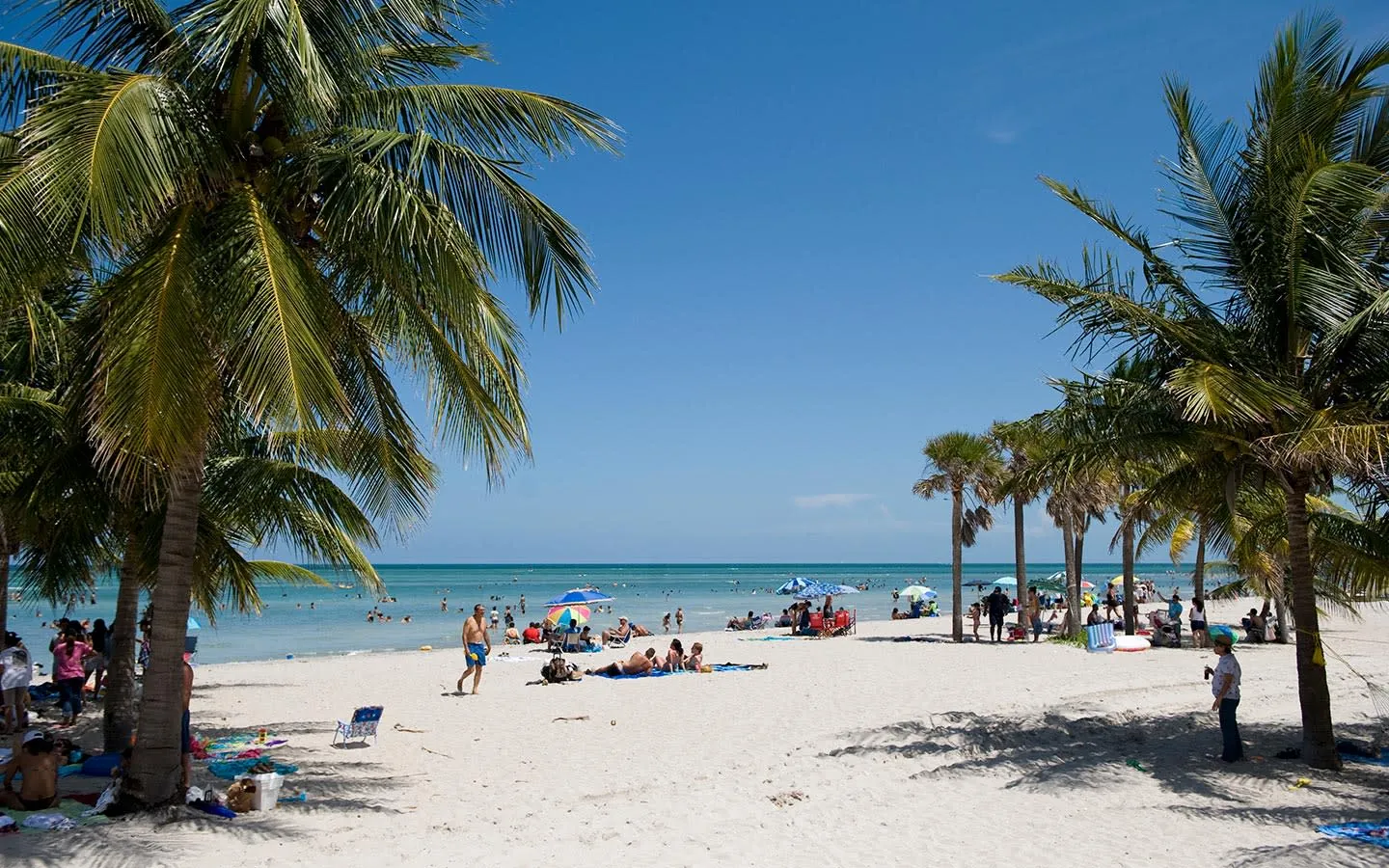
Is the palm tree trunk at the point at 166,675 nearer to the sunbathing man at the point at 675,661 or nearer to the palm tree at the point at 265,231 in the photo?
the palm tree at the point at 265,231

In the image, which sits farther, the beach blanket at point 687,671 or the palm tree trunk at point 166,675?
the beach blanket at point 687,671

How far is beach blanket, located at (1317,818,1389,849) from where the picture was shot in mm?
6656

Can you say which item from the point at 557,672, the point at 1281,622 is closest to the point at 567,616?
the point at 557,672

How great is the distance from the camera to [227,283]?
21.1 feet

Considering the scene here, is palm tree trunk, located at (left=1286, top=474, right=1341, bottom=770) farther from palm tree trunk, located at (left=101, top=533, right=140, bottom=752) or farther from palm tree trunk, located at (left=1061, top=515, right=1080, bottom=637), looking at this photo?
palm tree trunk, located at (left=1061, top=515, right=1080, bottom=637)

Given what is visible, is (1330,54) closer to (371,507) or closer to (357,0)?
(357,0)

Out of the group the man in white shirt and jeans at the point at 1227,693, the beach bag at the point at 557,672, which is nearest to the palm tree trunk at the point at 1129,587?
the beach bag at the point at 557,672

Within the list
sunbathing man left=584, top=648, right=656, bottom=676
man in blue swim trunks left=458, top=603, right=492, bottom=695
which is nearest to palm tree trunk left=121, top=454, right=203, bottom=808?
man in blue swim trunks left=458, top=603, right=492, bottom=695

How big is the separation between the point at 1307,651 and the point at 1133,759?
76.8 inches

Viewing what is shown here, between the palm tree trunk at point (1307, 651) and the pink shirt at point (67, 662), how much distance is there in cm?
1546

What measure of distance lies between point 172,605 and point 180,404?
86.5 inches

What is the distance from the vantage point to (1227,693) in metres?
9.33

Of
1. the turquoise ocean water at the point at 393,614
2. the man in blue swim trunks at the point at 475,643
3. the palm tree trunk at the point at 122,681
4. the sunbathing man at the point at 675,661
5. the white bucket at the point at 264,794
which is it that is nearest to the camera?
the white bucket at the point at 264,794

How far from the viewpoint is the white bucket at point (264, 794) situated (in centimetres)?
789
